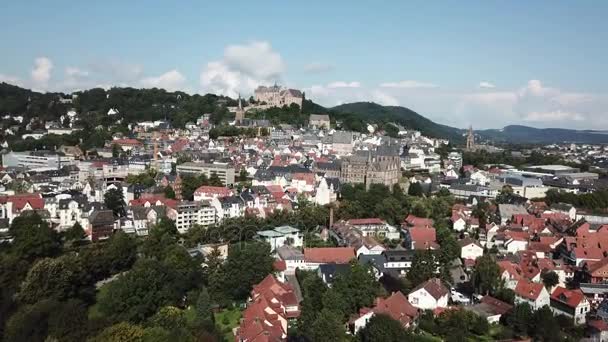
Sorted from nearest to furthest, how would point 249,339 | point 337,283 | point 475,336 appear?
1. point 249,339
2. point 475,336
3. point 337,283

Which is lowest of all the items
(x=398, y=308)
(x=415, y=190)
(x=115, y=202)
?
(x=398, y=308)

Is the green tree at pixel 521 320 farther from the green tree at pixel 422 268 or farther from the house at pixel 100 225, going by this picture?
the house at pixel 100 225

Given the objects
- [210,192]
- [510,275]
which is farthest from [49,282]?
[510,275]

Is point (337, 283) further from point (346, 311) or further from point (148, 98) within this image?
point (148, 98)

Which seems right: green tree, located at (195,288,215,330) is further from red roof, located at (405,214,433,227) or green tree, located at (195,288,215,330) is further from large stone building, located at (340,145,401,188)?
large stone building, located at (340,145,401,188)

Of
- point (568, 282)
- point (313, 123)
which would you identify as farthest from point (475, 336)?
point (313, 123)

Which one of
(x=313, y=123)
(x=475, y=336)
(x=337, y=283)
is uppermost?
(x=313, y=123)

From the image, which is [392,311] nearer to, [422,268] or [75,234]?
[422,268]
